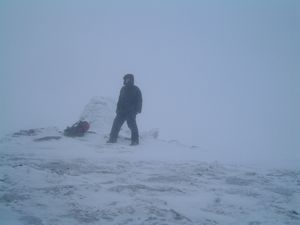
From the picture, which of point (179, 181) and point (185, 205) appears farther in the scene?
point (179, 181)

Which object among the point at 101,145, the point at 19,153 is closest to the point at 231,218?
the point at 19,153

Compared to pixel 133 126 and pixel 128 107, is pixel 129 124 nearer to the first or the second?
pixel 133 126

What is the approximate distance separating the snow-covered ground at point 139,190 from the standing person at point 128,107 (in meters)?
2.19

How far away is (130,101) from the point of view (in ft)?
35.3

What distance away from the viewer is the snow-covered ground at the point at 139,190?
13.7 ft

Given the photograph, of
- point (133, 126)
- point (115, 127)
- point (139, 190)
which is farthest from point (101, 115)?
point (139, 190)

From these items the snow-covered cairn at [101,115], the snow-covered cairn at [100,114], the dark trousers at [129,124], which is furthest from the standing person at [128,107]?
the snow-covered cairn at [100,114]

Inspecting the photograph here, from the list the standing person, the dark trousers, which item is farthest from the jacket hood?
the dark trousers

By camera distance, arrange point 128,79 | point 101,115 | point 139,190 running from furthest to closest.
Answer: point 101,115 < point 128,79 < point 139,190

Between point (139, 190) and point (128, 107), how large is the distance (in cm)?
573

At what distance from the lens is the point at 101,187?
17.1 feet

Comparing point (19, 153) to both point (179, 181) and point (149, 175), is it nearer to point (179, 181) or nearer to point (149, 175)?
point (149, 175)

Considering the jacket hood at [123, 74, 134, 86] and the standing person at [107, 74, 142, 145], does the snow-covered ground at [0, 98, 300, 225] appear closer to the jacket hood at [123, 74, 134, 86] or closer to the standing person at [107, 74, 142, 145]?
the standing person at [107, 74, 142, 145]

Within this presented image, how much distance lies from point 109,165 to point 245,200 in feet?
9.42
